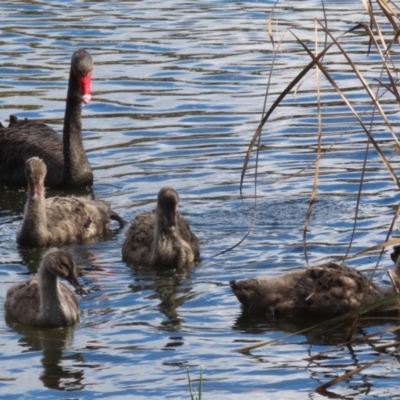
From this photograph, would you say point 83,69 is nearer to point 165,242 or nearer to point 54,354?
point 165,242

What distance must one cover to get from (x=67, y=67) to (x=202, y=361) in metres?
10.3

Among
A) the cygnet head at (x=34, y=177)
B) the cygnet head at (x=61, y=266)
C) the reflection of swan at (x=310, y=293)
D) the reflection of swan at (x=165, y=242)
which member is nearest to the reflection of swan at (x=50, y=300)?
the cygnet head at (x=61, y=266)

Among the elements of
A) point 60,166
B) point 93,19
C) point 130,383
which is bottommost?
point 130,383

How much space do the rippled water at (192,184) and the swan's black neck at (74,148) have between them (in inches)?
8.6

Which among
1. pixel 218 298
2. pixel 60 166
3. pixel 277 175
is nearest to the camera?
Answer: pixel 218 298

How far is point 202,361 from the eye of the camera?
7.75 meters

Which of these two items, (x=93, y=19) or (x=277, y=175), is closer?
(x=277, y=175)

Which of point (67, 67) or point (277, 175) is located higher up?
point (67, 67)

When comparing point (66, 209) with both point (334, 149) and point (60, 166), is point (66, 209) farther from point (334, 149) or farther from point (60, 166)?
point (334, 149)

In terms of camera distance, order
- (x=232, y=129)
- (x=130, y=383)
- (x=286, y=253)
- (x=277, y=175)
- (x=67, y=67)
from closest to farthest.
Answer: (x=130, y=383)
(x=286, y=253)
(x=277, y=175)
(x=232, y=129)
(x=67, y=67)

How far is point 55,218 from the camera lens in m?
11.1

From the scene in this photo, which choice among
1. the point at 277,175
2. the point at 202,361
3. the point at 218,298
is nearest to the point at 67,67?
the point at 277,175

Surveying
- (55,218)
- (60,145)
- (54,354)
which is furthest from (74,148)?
(54,354)

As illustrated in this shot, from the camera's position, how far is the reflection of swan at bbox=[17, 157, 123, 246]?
10.7 meters
